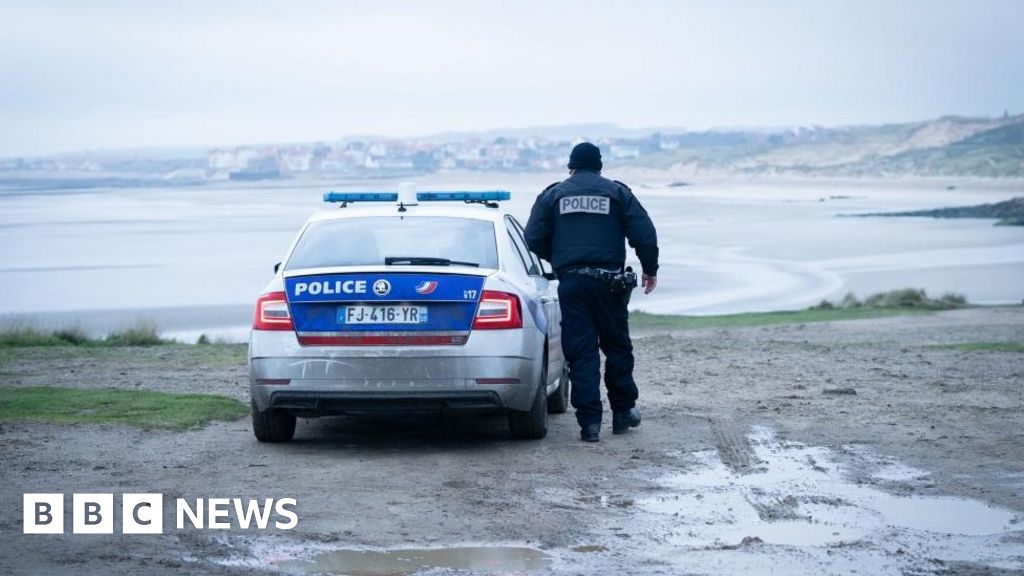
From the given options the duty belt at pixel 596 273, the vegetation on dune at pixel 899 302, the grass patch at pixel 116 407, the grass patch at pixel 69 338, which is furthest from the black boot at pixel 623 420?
the vegetation on dune at pixel 899 302

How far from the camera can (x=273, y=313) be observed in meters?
9.94

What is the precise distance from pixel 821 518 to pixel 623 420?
3223 mm

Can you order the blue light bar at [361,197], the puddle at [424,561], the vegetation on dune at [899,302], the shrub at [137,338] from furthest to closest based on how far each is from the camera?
the vegetation on dune at [899,302] < the shrub at [137,338] < the blue light bar at [361,197] < the puddle at [424,561]

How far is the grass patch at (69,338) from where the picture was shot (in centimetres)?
2209

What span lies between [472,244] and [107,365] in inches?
313

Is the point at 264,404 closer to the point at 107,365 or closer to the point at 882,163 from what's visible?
the point at 107,365

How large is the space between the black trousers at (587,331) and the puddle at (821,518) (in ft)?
3.87

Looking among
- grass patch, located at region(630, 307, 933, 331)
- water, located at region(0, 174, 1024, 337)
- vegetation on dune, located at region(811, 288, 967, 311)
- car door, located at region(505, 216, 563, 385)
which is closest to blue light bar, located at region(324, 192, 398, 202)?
car door, located at region(505, 216, 563, 385)

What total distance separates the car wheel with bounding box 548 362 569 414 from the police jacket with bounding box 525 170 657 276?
5.65ft

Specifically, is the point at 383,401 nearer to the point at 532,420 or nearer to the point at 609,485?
the point at 532,420

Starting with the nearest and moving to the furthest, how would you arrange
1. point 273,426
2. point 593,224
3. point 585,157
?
point 273,426 → point 593,224 → point 585,157

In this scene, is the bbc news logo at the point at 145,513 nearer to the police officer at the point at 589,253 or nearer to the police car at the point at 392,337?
the police car at the point at 392,337

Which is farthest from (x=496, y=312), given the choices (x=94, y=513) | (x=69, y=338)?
(x=69, y=338)

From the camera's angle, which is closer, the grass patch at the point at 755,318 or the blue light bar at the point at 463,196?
the blue light bar at the point at 463,196
